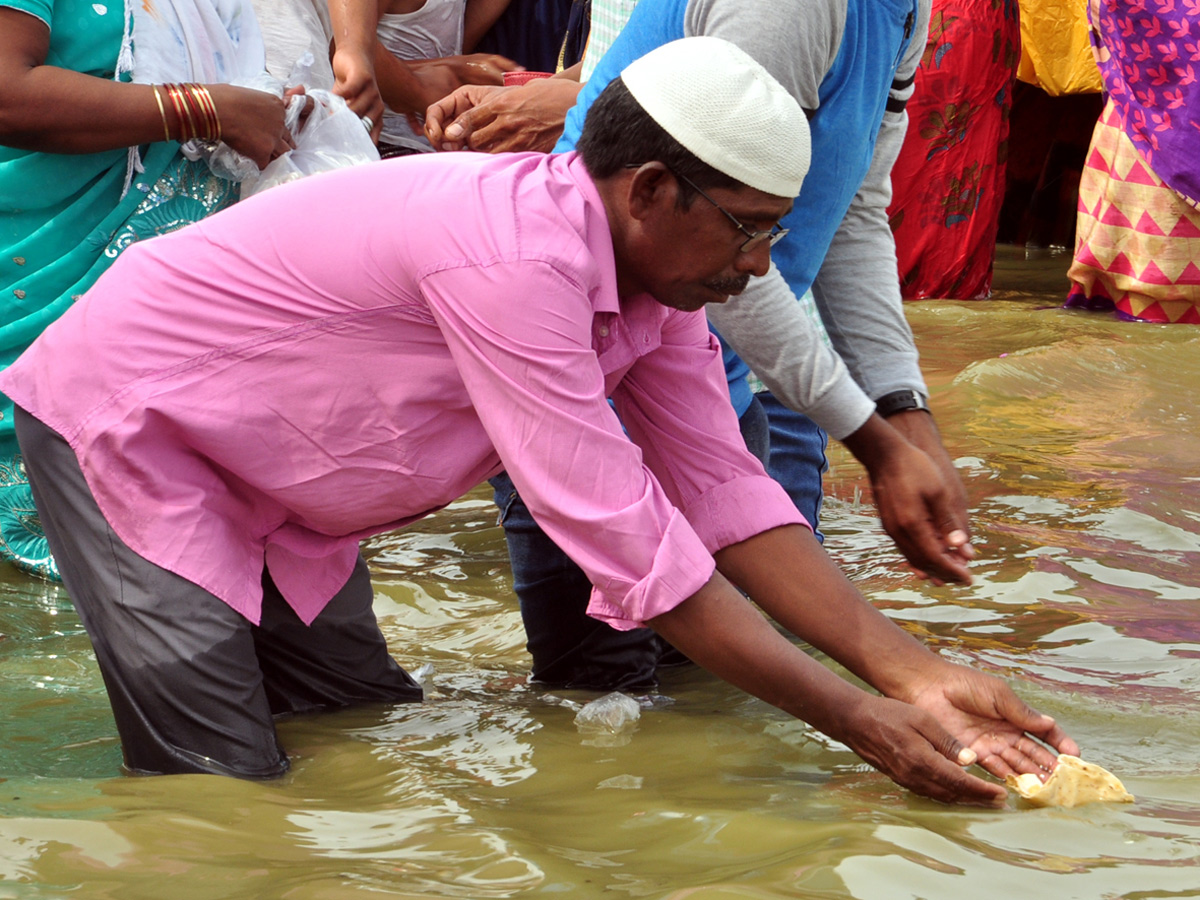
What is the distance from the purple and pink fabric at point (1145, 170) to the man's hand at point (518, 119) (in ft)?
13.5

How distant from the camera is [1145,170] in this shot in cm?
631

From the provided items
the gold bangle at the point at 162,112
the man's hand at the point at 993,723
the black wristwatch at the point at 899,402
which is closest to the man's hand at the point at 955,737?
the man's hand at the point at 993,723

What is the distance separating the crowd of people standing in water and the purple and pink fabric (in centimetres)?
389

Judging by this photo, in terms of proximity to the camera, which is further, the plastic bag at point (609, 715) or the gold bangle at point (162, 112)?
the gold bangle at point (162, 112)

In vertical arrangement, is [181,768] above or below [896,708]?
below

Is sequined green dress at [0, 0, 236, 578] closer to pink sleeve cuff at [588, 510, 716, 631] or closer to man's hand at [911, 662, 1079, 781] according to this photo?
pink sleeve cuff at [588, 510, 716, 631]

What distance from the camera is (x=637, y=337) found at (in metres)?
2.10

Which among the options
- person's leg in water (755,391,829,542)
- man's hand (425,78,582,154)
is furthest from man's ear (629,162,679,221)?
person's leg in water (755,391,829,542)

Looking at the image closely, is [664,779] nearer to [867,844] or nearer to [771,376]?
[867,844]

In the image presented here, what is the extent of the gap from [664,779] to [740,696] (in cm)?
53

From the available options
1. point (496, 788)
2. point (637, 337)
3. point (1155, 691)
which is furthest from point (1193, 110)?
point (496, 788)

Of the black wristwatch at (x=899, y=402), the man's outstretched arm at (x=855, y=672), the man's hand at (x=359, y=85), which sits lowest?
the man's outstretched arm at (x=855, y=672)

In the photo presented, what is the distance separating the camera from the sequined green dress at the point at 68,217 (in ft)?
10.0

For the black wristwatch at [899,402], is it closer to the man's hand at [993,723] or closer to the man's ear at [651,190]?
the man's hand at [993,723]
